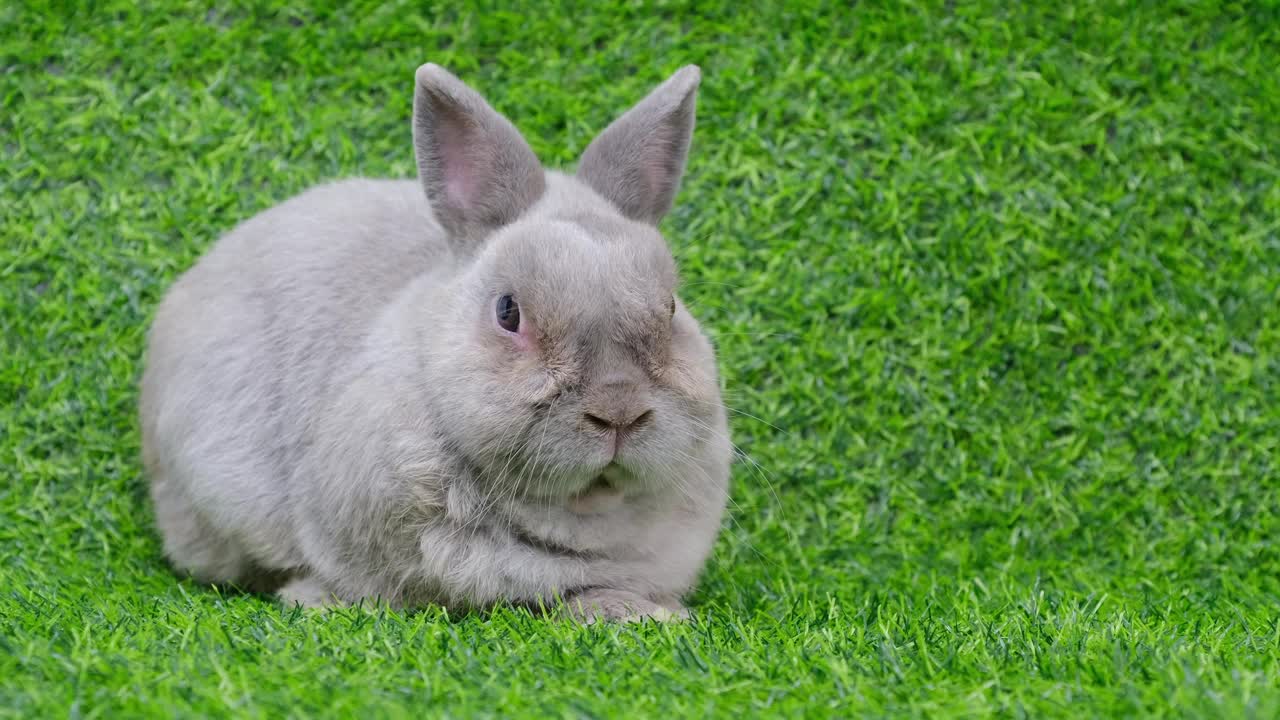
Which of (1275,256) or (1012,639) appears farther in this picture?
(1275,256)

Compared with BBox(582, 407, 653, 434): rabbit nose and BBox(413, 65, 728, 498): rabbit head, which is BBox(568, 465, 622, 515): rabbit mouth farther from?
BBox(582, 407, 653, 434): rabbit nose

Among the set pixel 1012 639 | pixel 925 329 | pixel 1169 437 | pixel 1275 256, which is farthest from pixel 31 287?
pixel 1275 256

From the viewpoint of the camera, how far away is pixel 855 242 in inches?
181

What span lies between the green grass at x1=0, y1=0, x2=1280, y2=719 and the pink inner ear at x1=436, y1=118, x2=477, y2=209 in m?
1.21

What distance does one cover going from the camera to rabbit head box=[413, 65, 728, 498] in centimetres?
307

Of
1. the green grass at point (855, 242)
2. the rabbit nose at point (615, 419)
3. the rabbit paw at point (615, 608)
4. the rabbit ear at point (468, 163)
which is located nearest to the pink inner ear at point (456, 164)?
the rabbit ear at point (468, 163)

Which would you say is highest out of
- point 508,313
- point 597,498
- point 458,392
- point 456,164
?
point 456,164

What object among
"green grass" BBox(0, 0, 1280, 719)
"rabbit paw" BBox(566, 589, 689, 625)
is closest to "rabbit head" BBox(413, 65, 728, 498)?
"rabbit paw" BBox(566, 589, 689, 625)

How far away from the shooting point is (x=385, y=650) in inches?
111

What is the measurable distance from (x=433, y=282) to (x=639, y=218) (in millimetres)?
582

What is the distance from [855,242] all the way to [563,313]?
1.77 metres

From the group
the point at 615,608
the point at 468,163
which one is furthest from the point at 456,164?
the point at 615,608

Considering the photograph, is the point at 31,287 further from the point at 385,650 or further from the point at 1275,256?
the point at 1275,256

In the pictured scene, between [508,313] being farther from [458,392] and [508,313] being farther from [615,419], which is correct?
[615,419]
